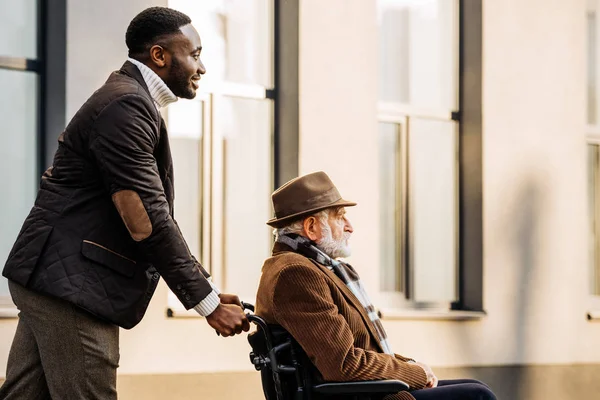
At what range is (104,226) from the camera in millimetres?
3787

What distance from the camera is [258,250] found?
24.7 feet

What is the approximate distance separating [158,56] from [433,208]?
16.5 feet

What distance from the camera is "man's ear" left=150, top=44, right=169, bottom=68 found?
4.07 metres

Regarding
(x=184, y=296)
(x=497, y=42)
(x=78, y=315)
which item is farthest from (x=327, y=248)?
(x=497, y=42)

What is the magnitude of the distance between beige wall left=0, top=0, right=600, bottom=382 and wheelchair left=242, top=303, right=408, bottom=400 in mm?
2528

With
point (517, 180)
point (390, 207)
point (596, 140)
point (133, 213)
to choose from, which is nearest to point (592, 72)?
point (596, 140)

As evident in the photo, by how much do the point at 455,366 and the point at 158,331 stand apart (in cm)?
267

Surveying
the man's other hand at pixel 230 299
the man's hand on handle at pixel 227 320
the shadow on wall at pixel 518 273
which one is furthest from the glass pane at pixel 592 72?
the man's hand on handle at pixel 227 320

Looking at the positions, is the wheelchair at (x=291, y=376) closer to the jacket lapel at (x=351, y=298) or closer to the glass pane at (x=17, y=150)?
the jacket lapel at (x=351, y=298)

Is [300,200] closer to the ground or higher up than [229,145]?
closer to the ground

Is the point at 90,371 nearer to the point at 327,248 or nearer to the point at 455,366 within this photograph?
the point at 327,248

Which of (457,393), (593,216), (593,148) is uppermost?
(593,148)

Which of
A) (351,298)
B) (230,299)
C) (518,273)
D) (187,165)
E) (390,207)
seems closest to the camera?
(230,299)

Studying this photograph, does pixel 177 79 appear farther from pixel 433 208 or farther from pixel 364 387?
pixel 433 208
